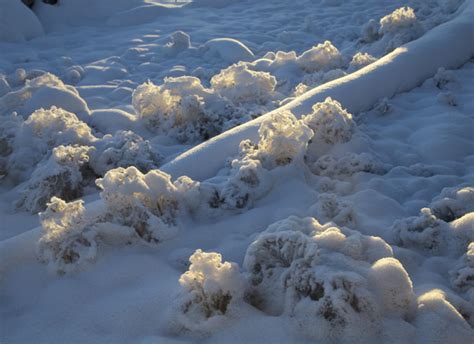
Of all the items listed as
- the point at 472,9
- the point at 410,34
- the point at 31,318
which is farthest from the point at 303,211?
the point at 472,9

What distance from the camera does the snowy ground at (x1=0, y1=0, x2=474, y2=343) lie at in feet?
6.24

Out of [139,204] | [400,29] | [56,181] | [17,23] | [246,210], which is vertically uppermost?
[17,23]

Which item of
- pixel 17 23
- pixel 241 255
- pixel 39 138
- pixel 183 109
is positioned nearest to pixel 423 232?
pixel 241 255

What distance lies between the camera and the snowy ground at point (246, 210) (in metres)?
1.90

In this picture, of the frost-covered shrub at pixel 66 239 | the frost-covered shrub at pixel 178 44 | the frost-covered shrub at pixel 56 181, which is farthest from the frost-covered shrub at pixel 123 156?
the frost-covered shrub at pixel 178 44

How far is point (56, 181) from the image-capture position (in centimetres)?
315

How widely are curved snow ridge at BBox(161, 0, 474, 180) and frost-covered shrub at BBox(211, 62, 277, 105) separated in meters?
0.73

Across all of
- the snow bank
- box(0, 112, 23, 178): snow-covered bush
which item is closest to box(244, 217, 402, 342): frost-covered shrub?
box(0, 112, 23, 178): snow-covered bush

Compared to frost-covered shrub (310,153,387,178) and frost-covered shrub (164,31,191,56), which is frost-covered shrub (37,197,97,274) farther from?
frost-covered shrub (164,31,191,56)

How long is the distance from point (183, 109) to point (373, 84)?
5.67ft

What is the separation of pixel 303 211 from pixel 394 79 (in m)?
2.22

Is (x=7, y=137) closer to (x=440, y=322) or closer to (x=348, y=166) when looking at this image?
(x=348, y=166)

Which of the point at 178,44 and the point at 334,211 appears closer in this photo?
the point at 334,211

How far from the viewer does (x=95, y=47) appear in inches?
290
